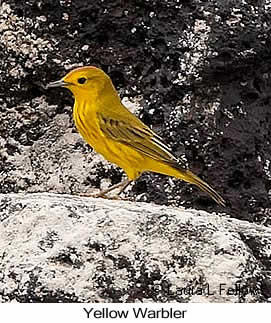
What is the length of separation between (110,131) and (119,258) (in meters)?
0.46

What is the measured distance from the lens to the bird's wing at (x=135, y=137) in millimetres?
2113

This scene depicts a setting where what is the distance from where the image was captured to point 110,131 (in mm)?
2111

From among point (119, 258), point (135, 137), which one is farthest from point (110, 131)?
point (119, 258)

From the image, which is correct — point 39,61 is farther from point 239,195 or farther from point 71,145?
point 239,195

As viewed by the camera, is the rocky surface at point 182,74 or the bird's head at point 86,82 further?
the rocky surface at point 182,74

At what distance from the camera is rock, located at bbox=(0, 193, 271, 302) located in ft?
5.57

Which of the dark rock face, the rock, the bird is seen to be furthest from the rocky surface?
the rock

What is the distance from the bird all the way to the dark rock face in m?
0.36

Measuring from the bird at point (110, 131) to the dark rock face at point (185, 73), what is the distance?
1.17ft

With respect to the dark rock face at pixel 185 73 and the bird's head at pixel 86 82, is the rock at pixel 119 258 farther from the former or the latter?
the dark rock face at pixel 185 73

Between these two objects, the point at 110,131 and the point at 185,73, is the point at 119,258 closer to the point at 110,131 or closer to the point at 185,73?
the point at 110,131

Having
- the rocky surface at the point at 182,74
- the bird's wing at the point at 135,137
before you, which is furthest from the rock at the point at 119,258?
the rocky surface at the point at 182,74

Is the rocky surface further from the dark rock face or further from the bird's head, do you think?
the bird's head
